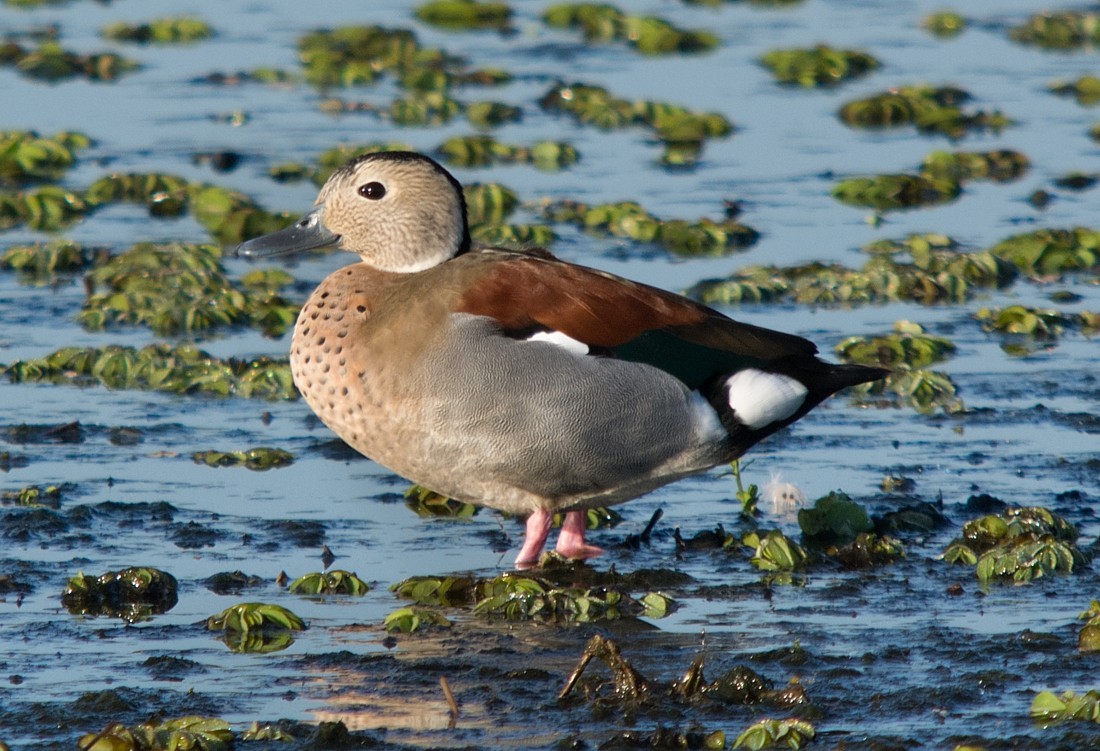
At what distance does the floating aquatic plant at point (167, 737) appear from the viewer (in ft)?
15.8

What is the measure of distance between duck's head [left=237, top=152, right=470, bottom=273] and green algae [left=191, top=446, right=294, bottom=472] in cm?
113

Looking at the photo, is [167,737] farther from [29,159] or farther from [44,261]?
[29,159]

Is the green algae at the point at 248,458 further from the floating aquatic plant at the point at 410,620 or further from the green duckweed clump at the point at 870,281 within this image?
the green duckweed clump at the point at 870,281

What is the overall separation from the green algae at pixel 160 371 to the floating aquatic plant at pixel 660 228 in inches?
120

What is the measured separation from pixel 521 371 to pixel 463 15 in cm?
1261

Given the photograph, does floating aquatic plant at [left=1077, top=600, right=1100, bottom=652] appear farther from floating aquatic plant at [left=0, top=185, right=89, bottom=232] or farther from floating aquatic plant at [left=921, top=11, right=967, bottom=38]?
floating aquatic plant at [left=921, top=11, right=967, bottom=38]

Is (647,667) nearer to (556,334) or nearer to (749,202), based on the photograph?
(556,334)

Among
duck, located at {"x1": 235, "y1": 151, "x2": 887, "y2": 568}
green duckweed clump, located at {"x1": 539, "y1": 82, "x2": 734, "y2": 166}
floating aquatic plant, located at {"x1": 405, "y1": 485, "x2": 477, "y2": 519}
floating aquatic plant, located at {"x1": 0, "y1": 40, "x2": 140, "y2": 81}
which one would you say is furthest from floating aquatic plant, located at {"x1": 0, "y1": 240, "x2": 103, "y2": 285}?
floating aquatic plant, located at {"x1": 0, "y1": 40, "x2": 140, "y2": 81}

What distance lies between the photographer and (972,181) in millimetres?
13039

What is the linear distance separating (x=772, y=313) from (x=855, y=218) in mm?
2263

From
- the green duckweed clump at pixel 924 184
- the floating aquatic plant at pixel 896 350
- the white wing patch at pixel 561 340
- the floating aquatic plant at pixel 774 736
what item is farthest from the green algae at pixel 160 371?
the green duckweed clump at pixel 924 184

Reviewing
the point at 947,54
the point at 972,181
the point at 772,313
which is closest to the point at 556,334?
the point at 772,313

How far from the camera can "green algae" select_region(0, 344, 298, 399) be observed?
28.7 feet

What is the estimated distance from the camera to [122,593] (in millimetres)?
6195
